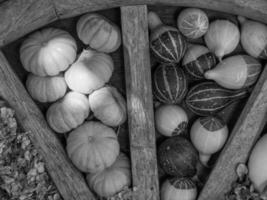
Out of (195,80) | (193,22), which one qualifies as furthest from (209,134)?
(193,22)

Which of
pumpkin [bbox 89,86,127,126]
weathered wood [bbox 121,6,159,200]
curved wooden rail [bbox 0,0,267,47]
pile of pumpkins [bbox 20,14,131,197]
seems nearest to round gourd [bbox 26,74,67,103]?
pile of pumpkins [bbox 20,14,131,197]

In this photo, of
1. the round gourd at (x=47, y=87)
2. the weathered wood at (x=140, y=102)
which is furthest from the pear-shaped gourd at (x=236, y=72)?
the round gourd at (x=47, y=87)

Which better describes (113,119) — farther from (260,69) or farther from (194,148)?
(260,69)

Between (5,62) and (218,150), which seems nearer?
(5,62)

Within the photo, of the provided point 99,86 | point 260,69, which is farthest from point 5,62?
point 260,69

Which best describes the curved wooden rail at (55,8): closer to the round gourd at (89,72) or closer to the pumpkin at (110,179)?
the round gourd at (89,72)

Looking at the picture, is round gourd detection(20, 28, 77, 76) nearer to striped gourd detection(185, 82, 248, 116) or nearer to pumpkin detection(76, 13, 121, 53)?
pumpkin detection(76, 13, 121, 53)
